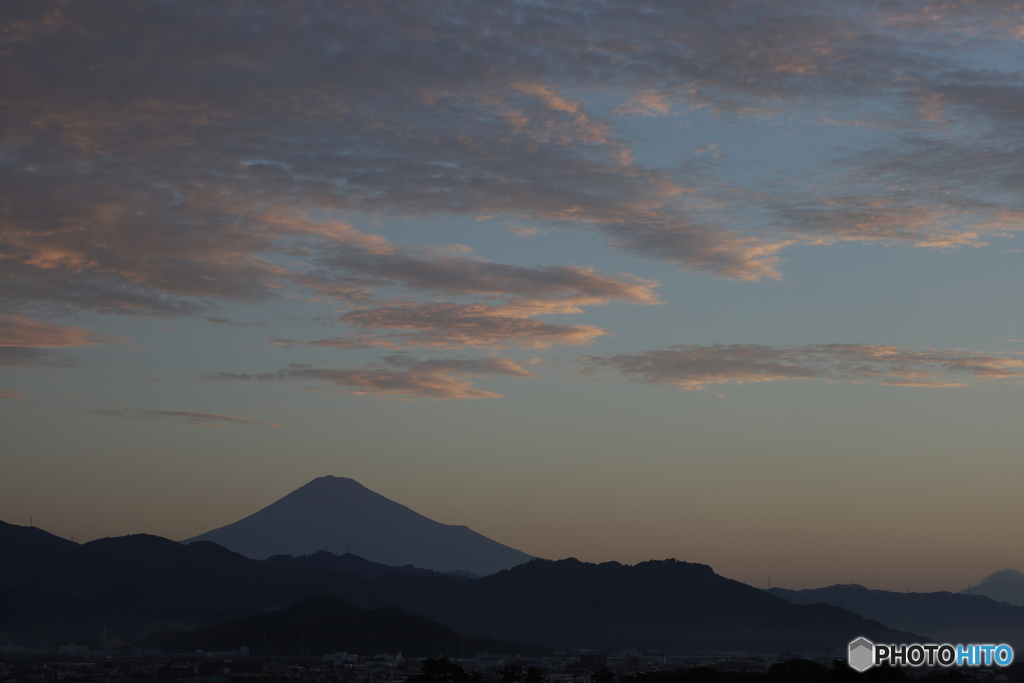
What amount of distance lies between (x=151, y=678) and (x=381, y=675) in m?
42.7

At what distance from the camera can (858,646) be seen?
62938 mm
